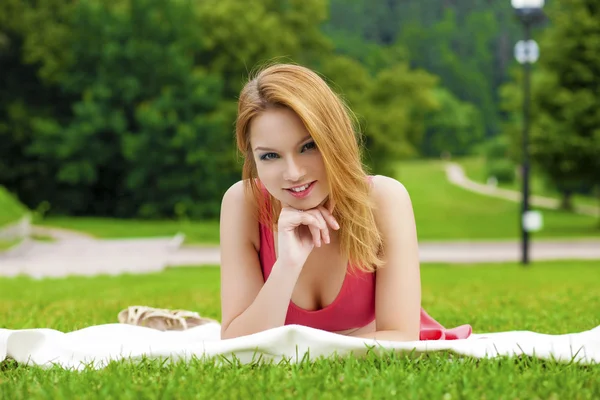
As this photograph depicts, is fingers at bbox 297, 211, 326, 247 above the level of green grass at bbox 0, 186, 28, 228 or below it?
below

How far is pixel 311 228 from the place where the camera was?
3.28 m

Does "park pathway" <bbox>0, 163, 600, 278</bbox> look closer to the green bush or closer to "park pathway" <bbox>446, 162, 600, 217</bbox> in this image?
"park pathway" <bbox>446, 162, 600, 217</bbox>

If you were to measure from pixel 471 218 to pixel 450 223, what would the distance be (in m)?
1.67

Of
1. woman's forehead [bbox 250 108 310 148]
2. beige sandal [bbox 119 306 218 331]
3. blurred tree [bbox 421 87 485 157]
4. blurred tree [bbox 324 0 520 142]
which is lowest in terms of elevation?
beige sandal [bbox 119 306 218 331]

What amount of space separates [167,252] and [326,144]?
1882cm

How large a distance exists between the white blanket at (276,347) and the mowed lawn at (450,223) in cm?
2063

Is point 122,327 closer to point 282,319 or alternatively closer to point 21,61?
point 282,319

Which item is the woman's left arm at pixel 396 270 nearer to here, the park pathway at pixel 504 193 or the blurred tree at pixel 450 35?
the park pathway at pixel 504 193

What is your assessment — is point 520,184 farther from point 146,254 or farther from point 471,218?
point 146,254

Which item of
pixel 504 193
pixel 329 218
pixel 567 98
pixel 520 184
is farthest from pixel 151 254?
pixel 520 184

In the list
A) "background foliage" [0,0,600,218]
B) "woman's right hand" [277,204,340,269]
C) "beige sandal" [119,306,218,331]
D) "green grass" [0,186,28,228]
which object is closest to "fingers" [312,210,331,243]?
"woman's right hand" [277,204,340,269]

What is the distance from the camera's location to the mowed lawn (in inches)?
1057

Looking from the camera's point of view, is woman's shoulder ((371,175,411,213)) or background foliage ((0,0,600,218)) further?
background foliage ((0,0,600,218))

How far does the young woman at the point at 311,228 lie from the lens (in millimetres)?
3207
